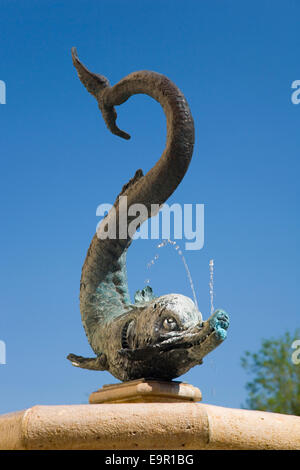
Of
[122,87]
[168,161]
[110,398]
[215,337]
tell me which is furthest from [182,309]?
[122,87]

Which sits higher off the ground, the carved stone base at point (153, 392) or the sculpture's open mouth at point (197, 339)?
the sculpture's open mouth at point (197, 339)

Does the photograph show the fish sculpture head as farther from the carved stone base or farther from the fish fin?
the fish fin

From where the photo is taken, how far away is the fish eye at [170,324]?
4574mm

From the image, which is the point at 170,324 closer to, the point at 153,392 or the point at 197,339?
the point at 197,339

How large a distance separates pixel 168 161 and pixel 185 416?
2.03 m

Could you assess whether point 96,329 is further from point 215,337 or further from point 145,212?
point 215,337

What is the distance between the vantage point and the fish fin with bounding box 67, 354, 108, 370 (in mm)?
5266

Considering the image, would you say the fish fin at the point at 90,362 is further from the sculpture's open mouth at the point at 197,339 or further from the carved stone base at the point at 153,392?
the sculpture's open mouth at the point at 197,339

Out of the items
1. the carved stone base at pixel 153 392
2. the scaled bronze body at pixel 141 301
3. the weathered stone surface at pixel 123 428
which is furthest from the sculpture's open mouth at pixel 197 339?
the weathered stone surface at pixel 123 428

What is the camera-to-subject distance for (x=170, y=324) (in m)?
4.58

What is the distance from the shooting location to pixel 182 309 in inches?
182

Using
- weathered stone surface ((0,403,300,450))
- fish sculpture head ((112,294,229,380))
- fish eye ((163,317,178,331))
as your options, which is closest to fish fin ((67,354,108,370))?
fish sculpture head ((112,294,229,380))

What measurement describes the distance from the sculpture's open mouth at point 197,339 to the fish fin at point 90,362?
529 millimetres

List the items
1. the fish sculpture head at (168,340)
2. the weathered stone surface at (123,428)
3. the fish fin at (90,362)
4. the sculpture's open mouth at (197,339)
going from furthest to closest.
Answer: the fish fin at (90,362) → the fish sculpture head at (168,340) → the sculpture's open mouth at (197,339) → the weathered stone surface at (123,428)
